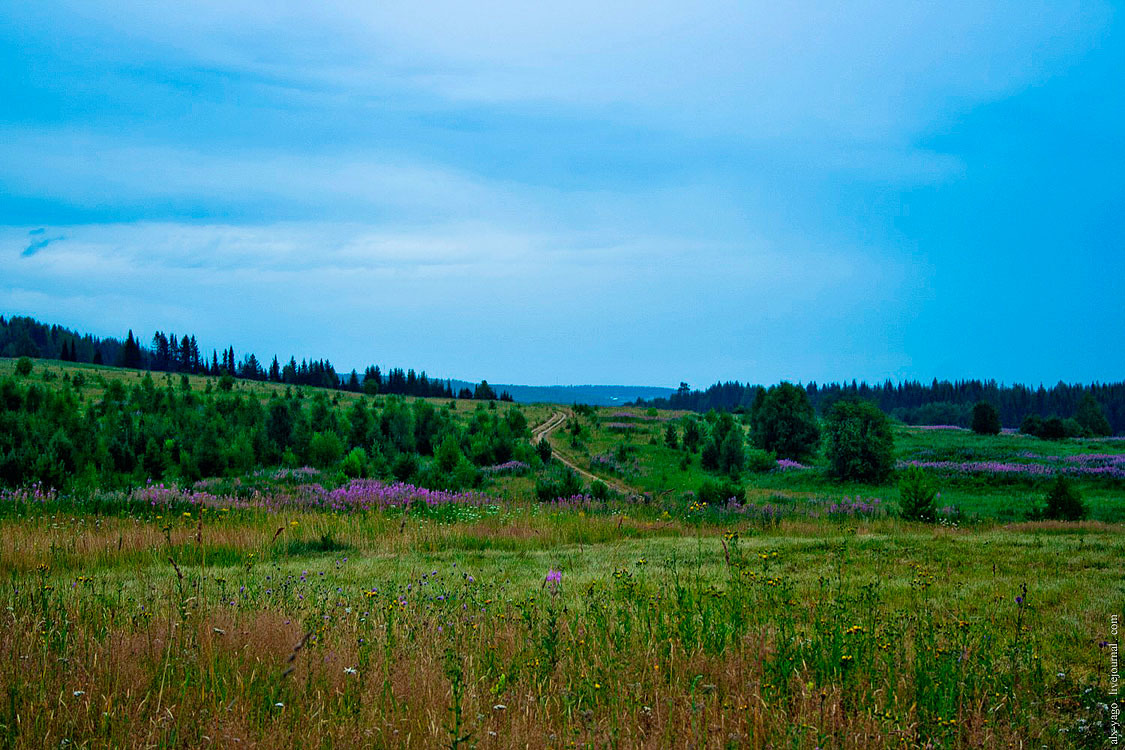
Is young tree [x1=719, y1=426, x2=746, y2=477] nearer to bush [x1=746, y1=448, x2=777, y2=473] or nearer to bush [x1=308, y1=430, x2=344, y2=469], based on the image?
bush [x1=746, y1=448, x2=777, y2=473]

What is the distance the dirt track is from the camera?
86.1 ft

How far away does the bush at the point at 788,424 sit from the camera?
4106 cm

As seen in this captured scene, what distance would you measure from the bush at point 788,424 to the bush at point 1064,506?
23.2 metres

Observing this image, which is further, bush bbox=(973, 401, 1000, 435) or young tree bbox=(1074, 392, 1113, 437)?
young tree bbox=(1074, 392, 1113, 437)

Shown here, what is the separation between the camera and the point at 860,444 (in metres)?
29.7

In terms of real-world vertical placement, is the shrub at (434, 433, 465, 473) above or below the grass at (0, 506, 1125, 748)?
below

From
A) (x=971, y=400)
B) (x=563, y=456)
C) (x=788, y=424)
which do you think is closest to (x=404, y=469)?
(x=563, y=456)

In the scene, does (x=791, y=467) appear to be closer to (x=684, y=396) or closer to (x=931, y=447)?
(x=931, y=447)

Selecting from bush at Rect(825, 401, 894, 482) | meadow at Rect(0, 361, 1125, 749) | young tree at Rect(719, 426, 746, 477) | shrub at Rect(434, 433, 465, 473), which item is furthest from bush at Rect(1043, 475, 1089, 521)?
shrub at Rect(434, 433, 465, 473)

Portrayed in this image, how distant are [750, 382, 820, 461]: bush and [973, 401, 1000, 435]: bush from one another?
18013 millimetres

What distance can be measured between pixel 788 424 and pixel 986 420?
2074cm

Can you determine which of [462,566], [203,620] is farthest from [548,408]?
[203,620]

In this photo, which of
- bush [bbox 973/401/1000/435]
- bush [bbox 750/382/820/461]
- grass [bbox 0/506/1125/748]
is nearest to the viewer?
grass [bbox 0/506/1125/748]

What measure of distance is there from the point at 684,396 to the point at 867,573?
6703 inches
